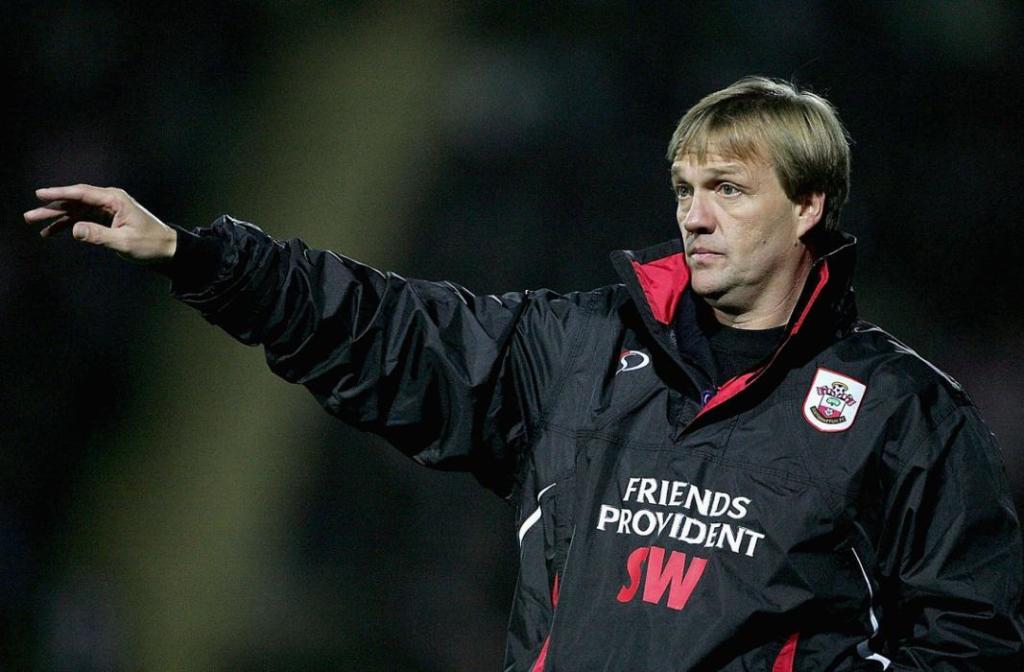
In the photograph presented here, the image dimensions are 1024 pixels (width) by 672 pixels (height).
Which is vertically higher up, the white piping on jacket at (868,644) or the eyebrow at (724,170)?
the eyebrow at (724,170)

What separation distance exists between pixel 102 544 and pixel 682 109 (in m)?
2.63

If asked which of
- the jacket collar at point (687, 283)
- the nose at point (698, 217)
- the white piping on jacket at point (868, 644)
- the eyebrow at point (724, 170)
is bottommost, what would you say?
the white piping on jacket at point (868, 644)

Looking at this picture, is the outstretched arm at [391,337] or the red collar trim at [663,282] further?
the red collar trim at [663,282]

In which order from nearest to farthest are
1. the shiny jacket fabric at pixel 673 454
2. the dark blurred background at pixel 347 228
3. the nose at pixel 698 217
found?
the shiny jacket fabric at pixel 673 454 → the nose at pixel 698 217 → the dark blurred background at pixel 347 228

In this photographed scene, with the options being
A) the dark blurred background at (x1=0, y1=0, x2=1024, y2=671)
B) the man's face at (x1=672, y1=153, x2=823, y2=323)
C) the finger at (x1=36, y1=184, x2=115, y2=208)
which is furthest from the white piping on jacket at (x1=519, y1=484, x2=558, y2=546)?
the dark blurred background at (x1=0, y1=0, x2=1024, y2=671)

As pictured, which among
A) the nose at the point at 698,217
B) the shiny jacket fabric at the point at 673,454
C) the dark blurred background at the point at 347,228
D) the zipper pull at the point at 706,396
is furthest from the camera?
the dark blurred background at the point at 347,228

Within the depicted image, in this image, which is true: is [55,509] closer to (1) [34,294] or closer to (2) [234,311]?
(1) [34,294]

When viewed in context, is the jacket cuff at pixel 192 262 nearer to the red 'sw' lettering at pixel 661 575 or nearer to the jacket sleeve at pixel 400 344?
the jacket sleeve at pixel 400 344

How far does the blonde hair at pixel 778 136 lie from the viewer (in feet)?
6.42

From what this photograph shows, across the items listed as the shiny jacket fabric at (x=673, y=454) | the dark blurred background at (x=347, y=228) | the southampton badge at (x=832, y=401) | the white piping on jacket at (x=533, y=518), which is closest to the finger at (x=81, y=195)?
the shiny jacket fabric at (x=673, y=454)

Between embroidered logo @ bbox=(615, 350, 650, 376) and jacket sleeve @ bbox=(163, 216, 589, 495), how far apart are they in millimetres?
103

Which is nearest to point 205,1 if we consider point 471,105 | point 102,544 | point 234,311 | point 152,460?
point 471,105

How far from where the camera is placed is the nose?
1.93m

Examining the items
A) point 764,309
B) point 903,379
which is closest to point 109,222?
point 764,309
